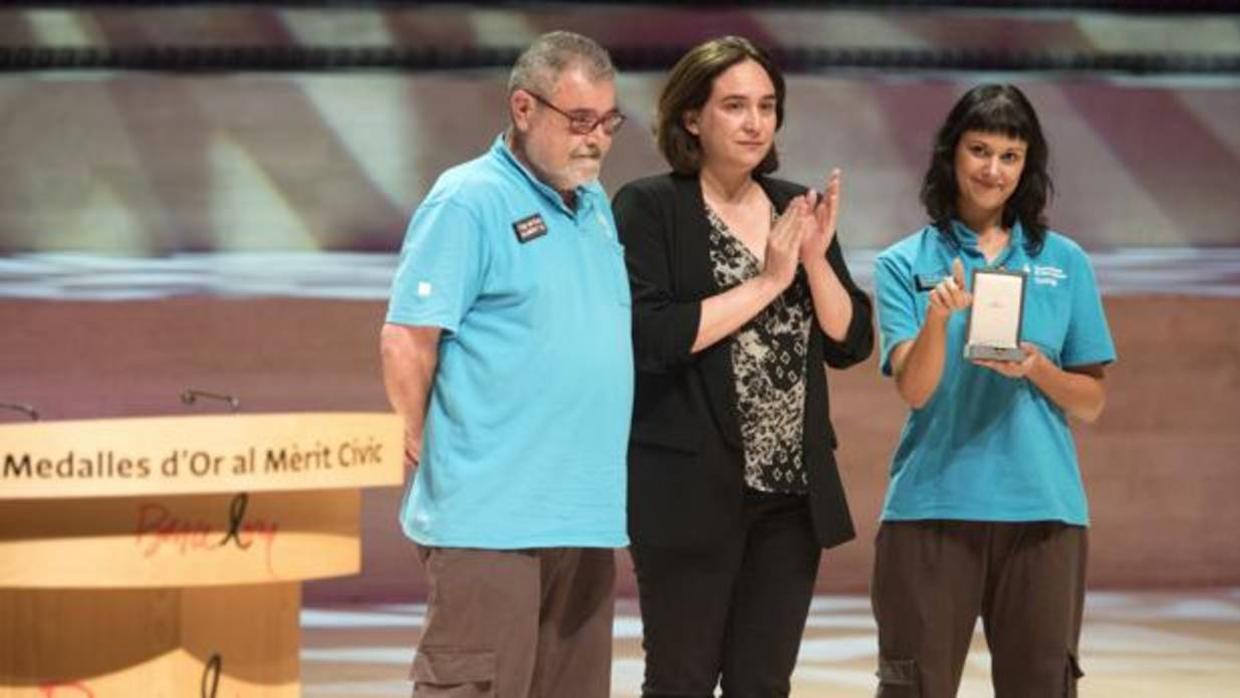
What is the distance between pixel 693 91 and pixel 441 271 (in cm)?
66

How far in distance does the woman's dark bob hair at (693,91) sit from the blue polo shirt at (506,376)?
47 centimetres

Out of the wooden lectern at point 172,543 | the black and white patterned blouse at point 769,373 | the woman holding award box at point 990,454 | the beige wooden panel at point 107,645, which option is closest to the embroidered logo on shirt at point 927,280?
the woman holding award box at point 990,454

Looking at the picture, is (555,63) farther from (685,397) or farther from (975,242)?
(975,242)

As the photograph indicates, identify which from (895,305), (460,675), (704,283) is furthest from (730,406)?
(460,675)

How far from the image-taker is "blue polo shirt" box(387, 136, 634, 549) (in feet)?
10.7

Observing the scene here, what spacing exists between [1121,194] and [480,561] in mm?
5771

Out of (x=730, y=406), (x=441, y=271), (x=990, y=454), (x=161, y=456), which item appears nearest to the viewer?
(x=161, y=456)

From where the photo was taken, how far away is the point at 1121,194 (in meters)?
8.61

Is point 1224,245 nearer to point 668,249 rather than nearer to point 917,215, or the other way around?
point 917,215

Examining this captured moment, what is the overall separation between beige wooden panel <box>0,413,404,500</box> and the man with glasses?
1.42ft

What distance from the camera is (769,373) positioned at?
3.66m

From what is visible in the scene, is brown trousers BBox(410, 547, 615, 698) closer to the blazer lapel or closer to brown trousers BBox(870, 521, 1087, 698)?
the blazer lapel

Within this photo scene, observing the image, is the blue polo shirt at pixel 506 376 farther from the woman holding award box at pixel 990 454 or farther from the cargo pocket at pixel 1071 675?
the cargo pocket at pixel 1071 675

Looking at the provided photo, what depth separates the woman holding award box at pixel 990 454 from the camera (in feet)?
12.4
